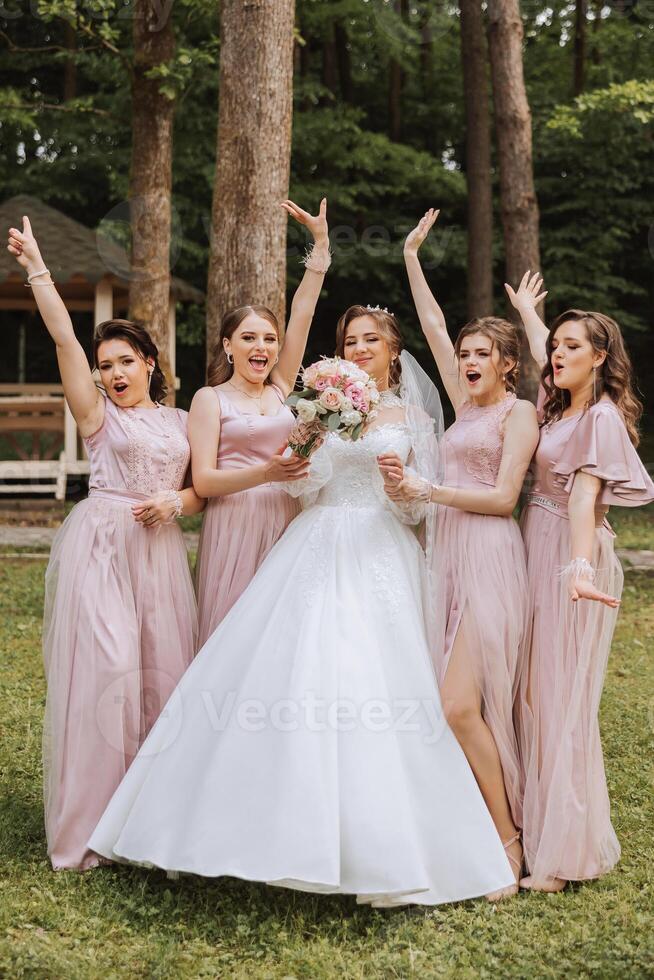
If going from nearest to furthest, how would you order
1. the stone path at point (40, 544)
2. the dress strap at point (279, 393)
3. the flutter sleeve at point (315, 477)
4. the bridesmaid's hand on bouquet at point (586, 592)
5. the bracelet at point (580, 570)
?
1. the bridesmaid's hand on bouquet at point (586, 592)
2. the bracelet at point (580, 570)
3. the flutter sleeve at point (315, 477)
4. the dress strap at point (279, 393)
5. the stone path at point (40, 544)

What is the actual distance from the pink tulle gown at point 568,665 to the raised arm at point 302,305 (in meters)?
1.34

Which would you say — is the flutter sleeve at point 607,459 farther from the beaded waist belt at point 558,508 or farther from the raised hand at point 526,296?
the raised hand at point 526,296

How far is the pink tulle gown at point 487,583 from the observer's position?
4.47 metres

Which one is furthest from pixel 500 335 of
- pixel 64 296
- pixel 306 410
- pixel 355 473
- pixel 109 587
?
pixel 64 296

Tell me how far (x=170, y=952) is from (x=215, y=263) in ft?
14.6

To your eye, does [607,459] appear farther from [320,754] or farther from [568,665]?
[320,754]

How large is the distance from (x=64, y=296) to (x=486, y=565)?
1497cm

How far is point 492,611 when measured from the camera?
4.50 metres

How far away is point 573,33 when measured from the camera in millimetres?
23531

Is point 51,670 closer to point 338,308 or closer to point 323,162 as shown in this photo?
point 323,162

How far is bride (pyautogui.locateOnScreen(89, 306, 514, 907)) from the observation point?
395cm

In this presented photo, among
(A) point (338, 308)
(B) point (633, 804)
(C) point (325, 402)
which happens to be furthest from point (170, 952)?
(A) point (338, 308)

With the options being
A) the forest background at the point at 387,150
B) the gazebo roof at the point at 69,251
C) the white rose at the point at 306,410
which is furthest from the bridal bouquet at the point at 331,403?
the forest background at the point at 387,150

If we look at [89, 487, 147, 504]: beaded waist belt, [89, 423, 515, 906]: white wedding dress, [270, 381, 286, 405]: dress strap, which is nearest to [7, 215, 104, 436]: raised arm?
[89, 487, 147, 504]: beaded waist belt
